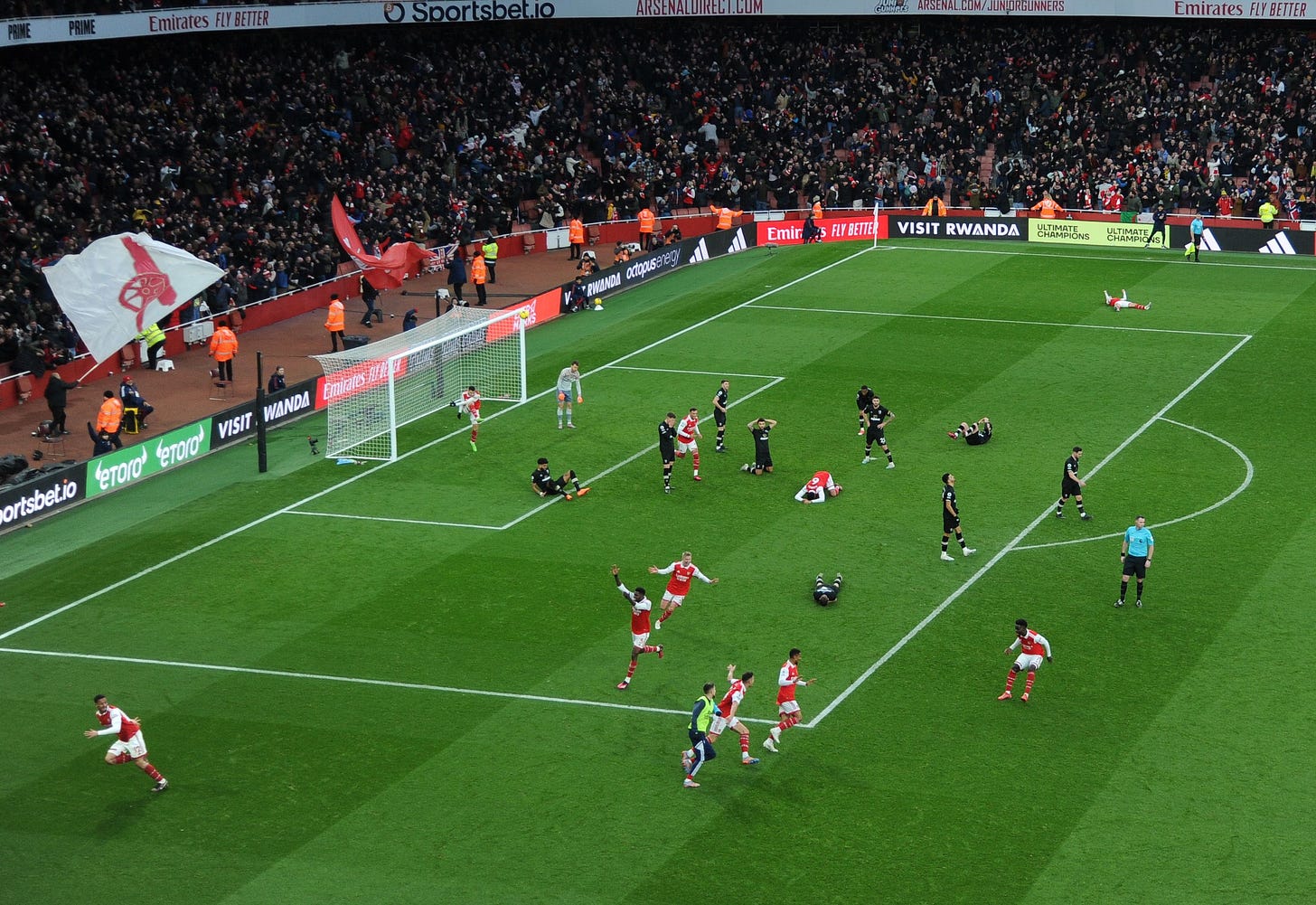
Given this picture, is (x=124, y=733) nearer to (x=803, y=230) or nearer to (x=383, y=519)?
(x=383, y=519)

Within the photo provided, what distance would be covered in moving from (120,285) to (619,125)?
38785mm

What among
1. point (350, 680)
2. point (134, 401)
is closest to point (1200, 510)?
point (350, 680)

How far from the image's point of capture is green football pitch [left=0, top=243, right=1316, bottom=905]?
911 inches

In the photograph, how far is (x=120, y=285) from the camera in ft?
126

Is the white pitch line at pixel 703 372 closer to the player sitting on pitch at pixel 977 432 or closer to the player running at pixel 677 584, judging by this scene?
the player sitting on pitch at pixel 977 432

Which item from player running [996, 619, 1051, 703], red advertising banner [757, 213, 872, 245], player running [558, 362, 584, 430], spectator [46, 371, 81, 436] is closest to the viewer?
player running [996, 619, 1051, 703]

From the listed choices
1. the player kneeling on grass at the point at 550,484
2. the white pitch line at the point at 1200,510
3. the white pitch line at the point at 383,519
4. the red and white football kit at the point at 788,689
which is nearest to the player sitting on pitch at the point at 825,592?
the white pitch line at the point at 1200,510

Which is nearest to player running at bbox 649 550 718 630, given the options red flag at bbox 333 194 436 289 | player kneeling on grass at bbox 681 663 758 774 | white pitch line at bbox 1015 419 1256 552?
player kneeling on grass at bbox 681 663 758 774

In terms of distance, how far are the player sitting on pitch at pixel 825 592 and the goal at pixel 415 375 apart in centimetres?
1352

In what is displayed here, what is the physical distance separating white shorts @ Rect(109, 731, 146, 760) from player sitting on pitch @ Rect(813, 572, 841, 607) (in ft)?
41.1

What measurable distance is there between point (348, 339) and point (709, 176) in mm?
26518

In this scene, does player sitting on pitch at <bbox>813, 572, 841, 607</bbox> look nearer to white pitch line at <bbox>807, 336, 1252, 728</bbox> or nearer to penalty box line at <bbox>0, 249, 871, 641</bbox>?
white pitch line at <bbox>807, 336, 1252, 728</bbox>

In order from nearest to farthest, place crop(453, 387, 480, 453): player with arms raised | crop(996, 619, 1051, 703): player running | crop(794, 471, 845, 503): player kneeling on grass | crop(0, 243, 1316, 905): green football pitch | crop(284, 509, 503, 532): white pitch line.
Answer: crop(0, 243, 1316, 905): green football pitch → crop(996, 619, 1051, 703): player running → crop(284, 509, 503, 532): white pitch line → crop(794, 471, 845, 503): player kneeling on grass → crop(453, 387, 480, 453): player with arms raised

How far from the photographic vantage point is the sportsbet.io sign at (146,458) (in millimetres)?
38438
